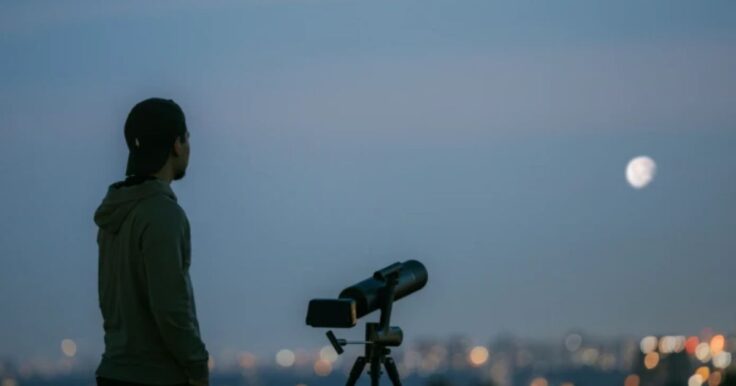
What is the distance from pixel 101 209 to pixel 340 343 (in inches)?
80.5

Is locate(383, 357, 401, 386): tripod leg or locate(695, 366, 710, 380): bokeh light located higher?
locate(383, 357, 401, 386): tripod leg

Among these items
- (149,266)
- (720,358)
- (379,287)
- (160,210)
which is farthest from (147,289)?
(720,358)

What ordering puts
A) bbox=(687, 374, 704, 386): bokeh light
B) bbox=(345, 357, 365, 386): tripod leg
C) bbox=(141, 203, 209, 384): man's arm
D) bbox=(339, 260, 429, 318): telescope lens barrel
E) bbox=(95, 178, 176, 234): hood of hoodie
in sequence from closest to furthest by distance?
bbox=(141, 203, 209, 384): man's arm, bbox=(95, 178, 176, 234): hood of hoodie, bbox=(339, 260, 429, 318): telescope lens barrel, bbox=(345, 357, 365, 386): tripod leg, bbox=(687, 374, 704, 386): bokeh light

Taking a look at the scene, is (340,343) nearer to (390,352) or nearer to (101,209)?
(390,352)

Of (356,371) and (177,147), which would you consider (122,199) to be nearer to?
(177,147)

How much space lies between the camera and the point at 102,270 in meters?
6.11

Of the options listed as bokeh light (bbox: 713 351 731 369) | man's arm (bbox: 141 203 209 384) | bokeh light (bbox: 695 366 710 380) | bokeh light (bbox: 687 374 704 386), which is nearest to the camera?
man's arm (bbox: 141 203 209 384)

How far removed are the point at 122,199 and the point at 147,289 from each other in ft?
1.12

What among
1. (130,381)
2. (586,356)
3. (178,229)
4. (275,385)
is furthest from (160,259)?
(275,385)

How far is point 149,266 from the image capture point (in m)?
5.76

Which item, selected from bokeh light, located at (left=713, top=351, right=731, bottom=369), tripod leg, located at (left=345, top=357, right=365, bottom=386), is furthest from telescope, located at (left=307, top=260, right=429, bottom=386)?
bokeh light, located at (left=713, top=351, right=731, bottom=369)

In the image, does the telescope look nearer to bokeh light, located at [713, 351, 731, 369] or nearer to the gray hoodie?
the gray hoodie

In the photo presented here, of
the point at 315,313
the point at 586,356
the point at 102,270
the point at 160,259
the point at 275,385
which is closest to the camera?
the point at 160,259

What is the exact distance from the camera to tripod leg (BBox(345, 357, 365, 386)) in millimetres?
8078
